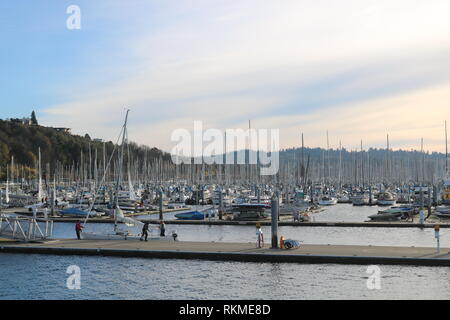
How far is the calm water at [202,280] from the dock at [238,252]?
418 millimetres

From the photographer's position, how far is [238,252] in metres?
36.7

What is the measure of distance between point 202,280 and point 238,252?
5.09 metres

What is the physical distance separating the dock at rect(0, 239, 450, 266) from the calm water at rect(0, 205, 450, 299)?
1.37ft

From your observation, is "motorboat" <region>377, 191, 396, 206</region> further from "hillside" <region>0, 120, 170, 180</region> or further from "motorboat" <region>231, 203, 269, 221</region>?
"hillside" <region>0, 120, 170, 180</region>

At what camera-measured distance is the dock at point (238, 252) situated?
34.3m

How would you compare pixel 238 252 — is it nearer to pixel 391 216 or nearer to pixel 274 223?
pixel 274 223

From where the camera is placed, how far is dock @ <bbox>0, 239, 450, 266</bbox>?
34312 mm

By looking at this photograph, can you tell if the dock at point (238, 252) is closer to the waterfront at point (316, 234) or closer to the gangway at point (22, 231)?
the gangway at point (22, 231)

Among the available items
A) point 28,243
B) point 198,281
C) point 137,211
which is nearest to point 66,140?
point 137,211

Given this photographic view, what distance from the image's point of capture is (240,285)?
3111 centimetres

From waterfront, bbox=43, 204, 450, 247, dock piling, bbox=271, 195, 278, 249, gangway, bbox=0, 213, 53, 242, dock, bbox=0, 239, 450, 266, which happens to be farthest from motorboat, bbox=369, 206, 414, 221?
gangway, bbox=0, 213, 53, 242

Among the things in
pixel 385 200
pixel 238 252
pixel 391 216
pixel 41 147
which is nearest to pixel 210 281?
pixel 238 252

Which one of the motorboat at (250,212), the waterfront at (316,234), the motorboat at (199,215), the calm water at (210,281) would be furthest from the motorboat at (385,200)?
the calm water at (210,281)
